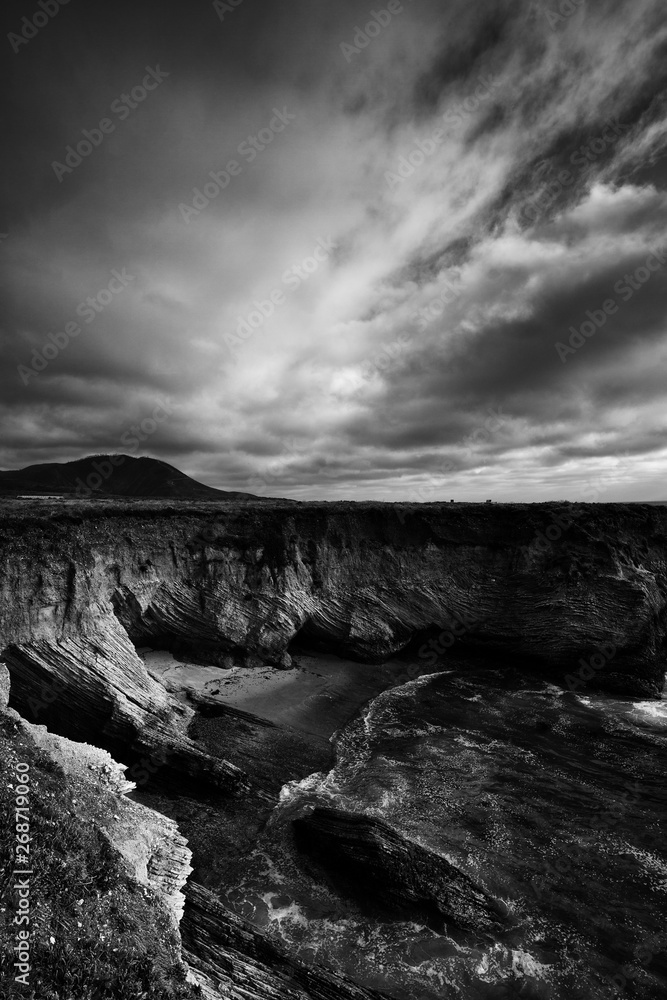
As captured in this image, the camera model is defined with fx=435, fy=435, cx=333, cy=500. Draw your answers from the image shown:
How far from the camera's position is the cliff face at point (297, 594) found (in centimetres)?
1844

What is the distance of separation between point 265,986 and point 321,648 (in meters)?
22.1

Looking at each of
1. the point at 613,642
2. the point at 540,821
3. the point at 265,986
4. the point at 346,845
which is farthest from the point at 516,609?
the point at 265,986

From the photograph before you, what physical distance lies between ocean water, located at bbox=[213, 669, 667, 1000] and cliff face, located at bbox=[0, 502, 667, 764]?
15.0 ft

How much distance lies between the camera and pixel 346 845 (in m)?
13.6

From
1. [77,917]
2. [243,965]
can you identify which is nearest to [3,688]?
[77,917]

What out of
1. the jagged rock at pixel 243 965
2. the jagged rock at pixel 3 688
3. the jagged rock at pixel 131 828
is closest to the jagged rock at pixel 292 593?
the jagged rock at pixel 3 688

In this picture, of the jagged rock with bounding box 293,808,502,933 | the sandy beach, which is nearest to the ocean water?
the jagged rock with bounding box 293,808,502,933

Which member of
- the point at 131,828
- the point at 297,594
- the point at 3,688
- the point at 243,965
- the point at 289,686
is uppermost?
the point at 297,594

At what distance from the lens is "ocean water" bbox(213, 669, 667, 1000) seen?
11148mm

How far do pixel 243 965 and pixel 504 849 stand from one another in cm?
997

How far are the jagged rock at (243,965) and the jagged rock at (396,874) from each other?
10.5ft

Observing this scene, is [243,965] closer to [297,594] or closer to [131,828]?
[131,828]

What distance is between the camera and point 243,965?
28.5ft

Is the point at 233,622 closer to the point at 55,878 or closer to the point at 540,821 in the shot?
the point at 540,821
